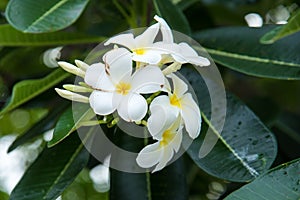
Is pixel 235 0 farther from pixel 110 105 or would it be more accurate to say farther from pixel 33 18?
pixel 110 105

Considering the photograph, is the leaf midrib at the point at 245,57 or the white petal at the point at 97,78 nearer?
the white petal at the point at 97,78

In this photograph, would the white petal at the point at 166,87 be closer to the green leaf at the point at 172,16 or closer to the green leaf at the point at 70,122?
the green leaf at the point at 70,122

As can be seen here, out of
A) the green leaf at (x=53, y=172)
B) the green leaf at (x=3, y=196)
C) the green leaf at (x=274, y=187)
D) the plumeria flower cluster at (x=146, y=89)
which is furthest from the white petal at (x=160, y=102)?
the green leaf at (x=3, y=196)

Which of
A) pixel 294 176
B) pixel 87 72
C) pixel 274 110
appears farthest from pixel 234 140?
pixel 274 110

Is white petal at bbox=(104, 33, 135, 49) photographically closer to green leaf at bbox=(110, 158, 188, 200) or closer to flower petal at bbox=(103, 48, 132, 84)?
flower petal at bbox=(103, 48, 132, 84)

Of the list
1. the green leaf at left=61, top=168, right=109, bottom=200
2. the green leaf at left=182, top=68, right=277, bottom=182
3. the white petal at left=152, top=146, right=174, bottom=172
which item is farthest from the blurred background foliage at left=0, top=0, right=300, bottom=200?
the white petal at left=152, top=146, right=174, bottom=172

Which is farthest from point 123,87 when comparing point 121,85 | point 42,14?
point 42,14
